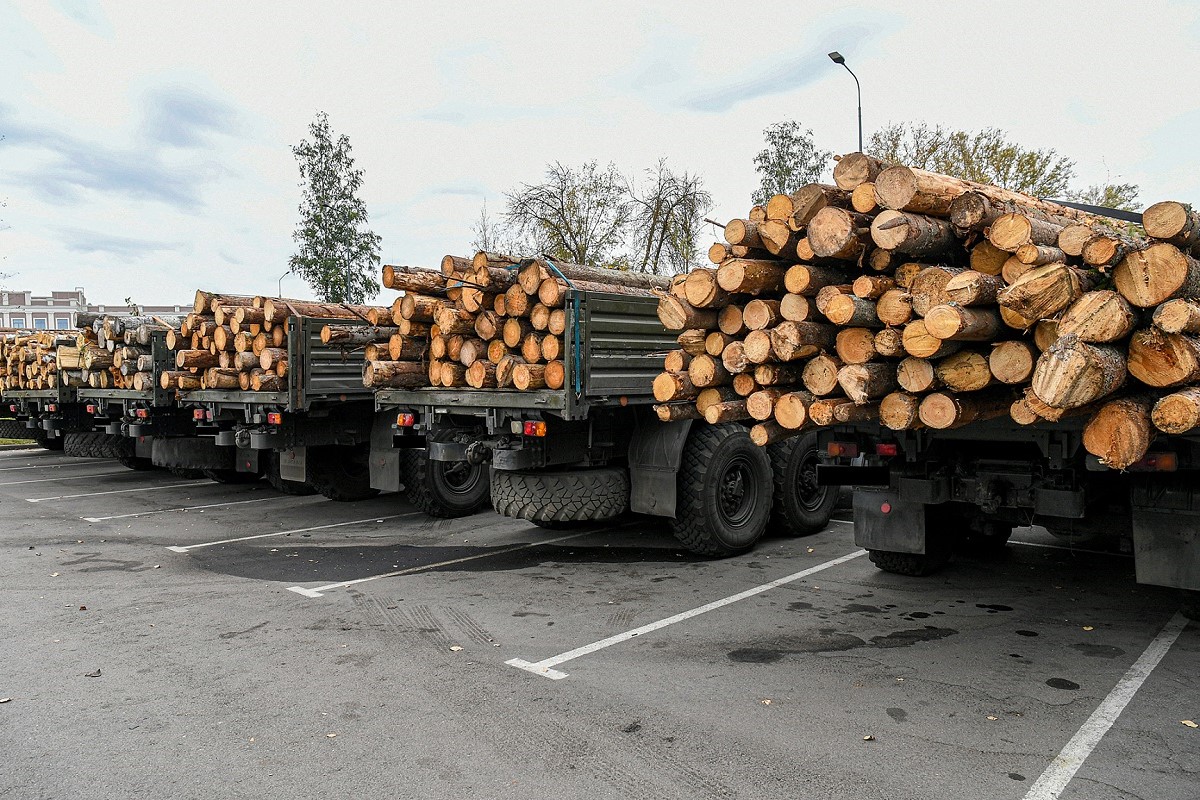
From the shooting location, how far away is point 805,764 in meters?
3.74

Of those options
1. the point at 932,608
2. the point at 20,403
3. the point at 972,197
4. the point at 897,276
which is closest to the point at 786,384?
the point at 897,276

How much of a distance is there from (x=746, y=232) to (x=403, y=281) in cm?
424

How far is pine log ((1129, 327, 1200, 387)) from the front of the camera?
13.1 ft

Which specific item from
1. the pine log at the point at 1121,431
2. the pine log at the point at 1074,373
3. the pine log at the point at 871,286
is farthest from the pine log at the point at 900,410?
the pine log at the point at 1121,431

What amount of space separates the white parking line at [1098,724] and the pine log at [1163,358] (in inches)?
67.2

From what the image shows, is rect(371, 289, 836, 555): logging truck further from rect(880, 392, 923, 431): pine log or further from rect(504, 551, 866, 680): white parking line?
rect(880, 392, 923, 431): pine log

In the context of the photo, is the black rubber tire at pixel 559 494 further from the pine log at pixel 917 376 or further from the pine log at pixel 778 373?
the pine log at pixel 917 376

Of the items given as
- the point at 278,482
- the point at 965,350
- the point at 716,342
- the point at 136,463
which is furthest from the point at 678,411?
the point at 136,463

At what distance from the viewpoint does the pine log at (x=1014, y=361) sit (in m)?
4.35

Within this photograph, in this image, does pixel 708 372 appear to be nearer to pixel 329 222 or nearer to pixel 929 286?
pixel 929 286

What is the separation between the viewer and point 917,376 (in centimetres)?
468

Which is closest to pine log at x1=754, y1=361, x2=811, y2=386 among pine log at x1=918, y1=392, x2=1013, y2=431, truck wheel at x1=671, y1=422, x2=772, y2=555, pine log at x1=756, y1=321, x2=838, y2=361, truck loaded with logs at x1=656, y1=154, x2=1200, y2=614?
truck loaded with logs at x1=656, y1=154, x2=1200, y2=614

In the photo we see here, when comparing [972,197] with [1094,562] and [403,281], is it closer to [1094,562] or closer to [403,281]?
[1094,562]

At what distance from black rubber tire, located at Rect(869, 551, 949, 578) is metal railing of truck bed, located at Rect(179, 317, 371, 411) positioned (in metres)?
5.86
